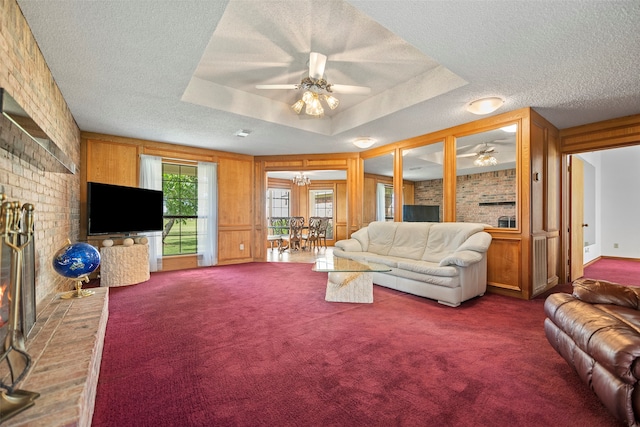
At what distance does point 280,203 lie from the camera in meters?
10.5

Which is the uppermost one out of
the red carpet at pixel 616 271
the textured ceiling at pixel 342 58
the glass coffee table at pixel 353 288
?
the textured ceiling at pixel 342 58

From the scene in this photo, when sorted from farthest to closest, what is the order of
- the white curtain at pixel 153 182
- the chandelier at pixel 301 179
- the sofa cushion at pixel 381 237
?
the chandelier at pixel 301 179 < the white curtain at pixel 153 182 < the sofa cushion at pixel 381 237

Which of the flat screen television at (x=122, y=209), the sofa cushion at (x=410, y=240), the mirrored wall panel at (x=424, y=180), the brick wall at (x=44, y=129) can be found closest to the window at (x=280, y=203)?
the mirrored wall panel at (x=424, y=180)

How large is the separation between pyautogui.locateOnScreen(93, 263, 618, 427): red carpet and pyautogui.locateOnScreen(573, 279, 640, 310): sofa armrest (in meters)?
0.51

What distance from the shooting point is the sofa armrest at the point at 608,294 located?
1.85 m

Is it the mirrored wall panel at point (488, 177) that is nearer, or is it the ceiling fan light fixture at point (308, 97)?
the ceiling fan light fixture at point (308, 97)

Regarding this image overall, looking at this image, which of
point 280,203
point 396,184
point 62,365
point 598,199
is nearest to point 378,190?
point 396,184

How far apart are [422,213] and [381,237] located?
88 centimetres

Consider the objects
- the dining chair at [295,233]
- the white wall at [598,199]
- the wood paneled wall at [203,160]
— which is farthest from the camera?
the dining chair at [295,233]

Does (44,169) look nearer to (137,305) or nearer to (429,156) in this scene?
(137,305)

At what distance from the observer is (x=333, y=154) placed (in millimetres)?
6375

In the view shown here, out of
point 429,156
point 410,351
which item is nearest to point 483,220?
point 429,156

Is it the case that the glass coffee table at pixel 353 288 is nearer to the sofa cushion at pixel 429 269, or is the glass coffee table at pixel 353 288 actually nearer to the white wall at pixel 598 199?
the sofa cushion at pixel 429 269

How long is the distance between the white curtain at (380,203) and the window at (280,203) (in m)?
4.19
